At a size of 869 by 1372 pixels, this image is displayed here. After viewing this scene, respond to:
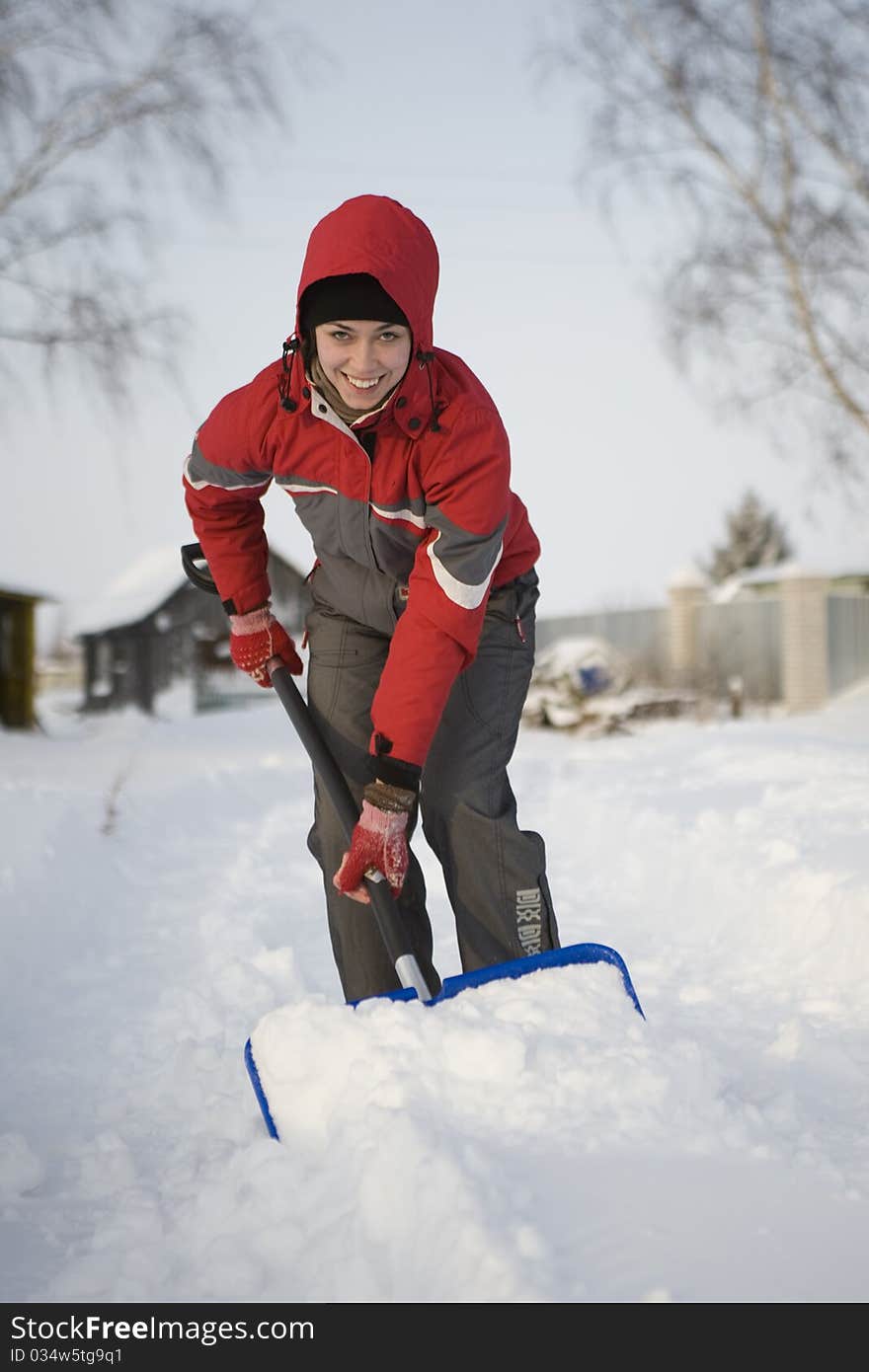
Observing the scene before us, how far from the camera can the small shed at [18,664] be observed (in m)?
13.9

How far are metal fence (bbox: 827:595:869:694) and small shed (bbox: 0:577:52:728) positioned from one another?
36.7 feet

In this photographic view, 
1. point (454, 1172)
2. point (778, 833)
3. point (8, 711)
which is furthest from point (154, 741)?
point (454, 1172)

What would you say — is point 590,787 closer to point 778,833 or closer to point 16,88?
point 778,833

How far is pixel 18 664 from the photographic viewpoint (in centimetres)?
1410

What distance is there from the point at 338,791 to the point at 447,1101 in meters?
0.79

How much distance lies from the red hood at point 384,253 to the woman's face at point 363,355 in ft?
0.15

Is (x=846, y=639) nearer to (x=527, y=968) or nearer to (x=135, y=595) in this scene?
(x=135, y=595)

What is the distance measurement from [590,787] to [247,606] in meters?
4.28

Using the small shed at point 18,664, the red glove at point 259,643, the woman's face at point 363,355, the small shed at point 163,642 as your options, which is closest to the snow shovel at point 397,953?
the red glove at point 259,643

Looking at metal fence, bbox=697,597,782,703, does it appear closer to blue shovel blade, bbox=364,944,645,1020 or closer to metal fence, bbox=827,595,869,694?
metal fence, bbox=827,595,869,694

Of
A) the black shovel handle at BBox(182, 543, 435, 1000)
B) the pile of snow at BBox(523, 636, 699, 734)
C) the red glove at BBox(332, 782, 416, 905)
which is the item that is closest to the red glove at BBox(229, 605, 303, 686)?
the black shovel handle at BBox(182, 543, 435, 1000)

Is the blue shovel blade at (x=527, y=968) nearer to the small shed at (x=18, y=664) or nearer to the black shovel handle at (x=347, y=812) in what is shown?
the black shovel handle at (x=347, y=812)
